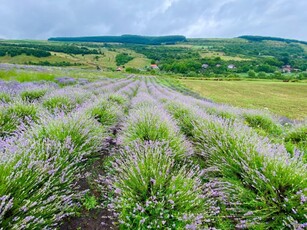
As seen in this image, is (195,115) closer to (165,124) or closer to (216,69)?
(165,124)

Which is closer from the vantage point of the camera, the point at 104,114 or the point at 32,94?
the point at 104,114

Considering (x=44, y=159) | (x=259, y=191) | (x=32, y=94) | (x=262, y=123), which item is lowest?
(x=262, y=123)

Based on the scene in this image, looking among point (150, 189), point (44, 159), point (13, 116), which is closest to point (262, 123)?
point (150, 189)

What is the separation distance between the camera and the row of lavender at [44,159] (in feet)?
7.39

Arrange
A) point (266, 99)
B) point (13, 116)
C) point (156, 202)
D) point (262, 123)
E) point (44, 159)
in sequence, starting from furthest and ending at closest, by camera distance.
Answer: point (266, 99) → point (262, 123) → point (13, 116) → point (44, 159) → point (156, 202)

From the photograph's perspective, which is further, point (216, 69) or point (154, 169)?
point (216, 69)

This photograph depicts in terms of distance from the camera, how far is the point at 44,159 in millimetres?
3232

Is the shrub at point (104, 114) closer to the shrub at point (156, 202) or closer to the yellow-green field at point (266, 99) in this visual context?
the shrub at point (156, 202)

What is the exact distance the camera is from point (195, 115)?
7.02 meters

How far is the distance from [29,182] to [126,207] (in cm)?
126

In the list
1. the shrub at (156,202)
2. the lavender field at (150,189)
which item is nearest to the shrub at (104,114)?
the lavender field at (150,189)

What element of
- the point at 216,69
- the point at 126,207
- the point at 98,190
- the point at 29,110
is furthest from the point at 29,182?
the point at 216,69

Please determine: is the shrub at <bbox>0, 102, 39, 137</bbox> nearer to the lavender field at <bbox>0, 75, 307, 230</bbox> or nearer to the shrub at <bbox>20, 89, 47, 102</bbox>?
the lavender field at <bbox>0, 75, 307, 230</bbox>

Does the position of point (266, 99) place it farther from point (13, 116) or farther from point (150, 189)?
point (13, 116)
